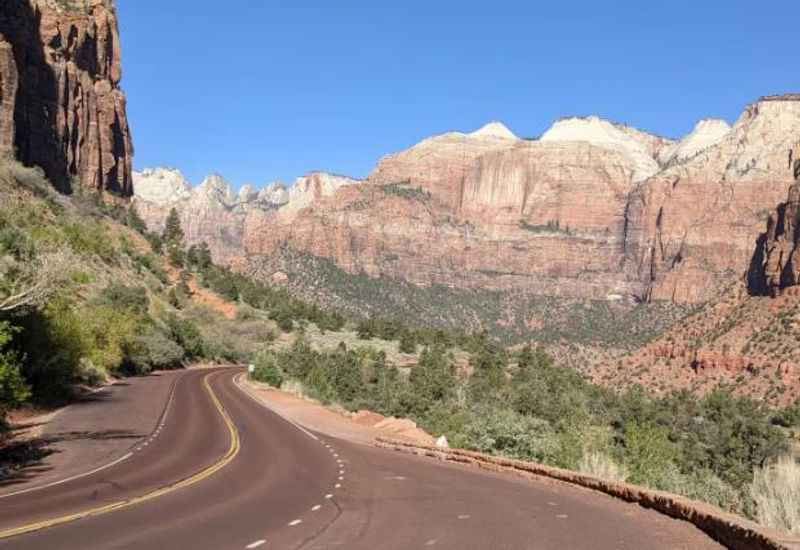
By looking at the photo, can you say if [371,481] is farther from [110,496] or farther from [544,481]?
[110,496]

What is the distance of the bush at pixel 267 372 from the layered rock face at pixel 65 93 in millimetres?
34982

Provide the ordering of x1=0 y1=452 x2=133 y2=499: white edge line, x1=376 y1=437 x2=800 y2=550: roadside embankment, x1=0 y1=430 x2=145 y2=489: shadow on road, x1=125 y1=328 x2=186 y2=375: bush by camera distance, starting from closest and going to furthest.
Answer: x1=376 y1=437 x2=800 y2=550: roadside embankment → x1=0 y1=452 x2=133 y2=499: white edge line → x1=0 y1=430 x2=145 y2=489: shadow on road → x1=125 y1=328 x2=186 y2=375: bush

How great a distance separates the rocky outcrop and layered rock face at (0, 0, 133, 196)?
91410 mm

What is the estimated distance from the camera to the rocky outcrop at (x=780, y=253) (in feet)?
355

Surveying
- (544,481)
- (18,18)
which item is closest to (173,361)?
(18,18)

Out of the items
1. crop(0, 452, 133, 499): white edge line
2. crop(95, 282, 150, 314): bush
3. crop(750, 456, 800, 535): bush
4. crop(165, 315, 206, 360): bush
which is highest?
crop(95, 282, 150, 314): bush

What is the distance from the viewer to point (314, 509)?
13047 mm

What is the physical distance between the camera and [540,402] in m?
47.6

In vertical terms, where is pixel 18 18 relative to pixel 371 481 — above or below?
above

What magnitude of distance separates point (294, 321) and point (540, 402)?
183 ft

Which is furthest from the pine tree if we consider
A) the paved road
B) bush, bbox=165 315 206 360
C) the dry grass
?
the dry grass

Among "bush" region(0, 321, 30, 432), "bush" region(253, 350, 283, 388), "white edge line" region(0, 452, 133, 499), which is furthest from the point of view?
"bush" region(253, 350, 283, 388)

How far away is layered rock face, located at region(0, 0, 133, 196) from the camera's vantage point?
258 ft

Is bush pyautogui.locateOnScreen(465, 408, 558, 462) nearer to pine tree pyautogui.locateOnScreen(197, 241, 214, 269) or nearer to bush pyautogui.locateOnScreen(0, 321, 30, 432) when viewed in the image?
bush pyautogui.locateOnScreen(0, 321, 30, 432)
